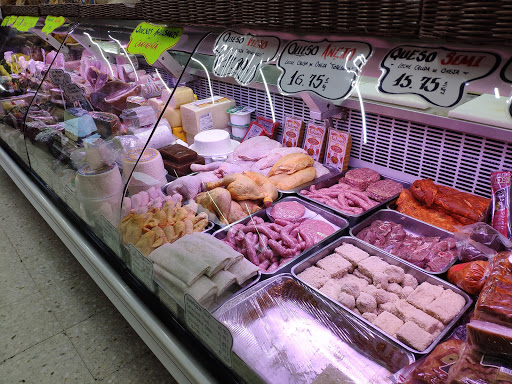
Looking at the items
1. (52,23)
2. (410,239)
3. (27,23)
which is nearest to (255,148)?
(410,239)

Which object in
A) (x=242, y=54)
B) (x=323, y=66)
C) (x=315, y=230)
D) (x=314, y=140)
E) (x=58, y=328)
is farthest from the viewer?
(x=314, y=140)

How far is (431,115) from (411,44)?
979mm

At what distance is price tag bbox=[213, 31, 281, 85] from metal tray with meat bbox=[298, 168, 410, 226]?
1.04m

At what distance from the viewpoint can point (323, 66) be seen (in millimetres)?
1396

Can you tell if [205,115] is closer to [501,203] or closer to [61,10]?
[61,10]

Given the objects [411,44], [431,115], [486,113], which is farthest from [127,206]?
[486,113]

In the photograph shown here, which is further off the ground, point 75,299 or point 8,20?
point 8,20

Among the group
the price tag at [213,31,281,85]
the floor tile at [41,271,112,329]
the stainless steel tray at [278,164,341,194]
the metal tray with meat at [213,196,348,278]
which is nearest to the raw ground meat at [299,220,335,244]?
the metal tray with meat at [213,196,348,278]

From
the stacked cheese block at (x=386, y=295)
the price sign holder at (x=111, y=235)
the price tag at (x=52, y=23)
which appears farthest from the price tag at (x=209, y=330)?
the price tag at (x=52, y=23)

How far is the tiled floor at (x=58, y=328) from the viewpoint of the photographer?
213 cm

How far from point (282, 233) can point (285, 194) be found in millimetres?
481

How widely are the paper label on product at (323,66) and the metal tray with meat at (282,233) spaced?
2.92ft

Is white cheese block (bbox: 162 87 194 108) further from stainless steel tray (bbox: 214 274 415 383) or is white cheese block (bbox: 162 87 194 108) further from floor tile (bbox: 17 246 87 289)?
stainless steel tray (bbox: 214 274 415 383)

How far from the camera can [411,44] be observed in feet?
3.82
